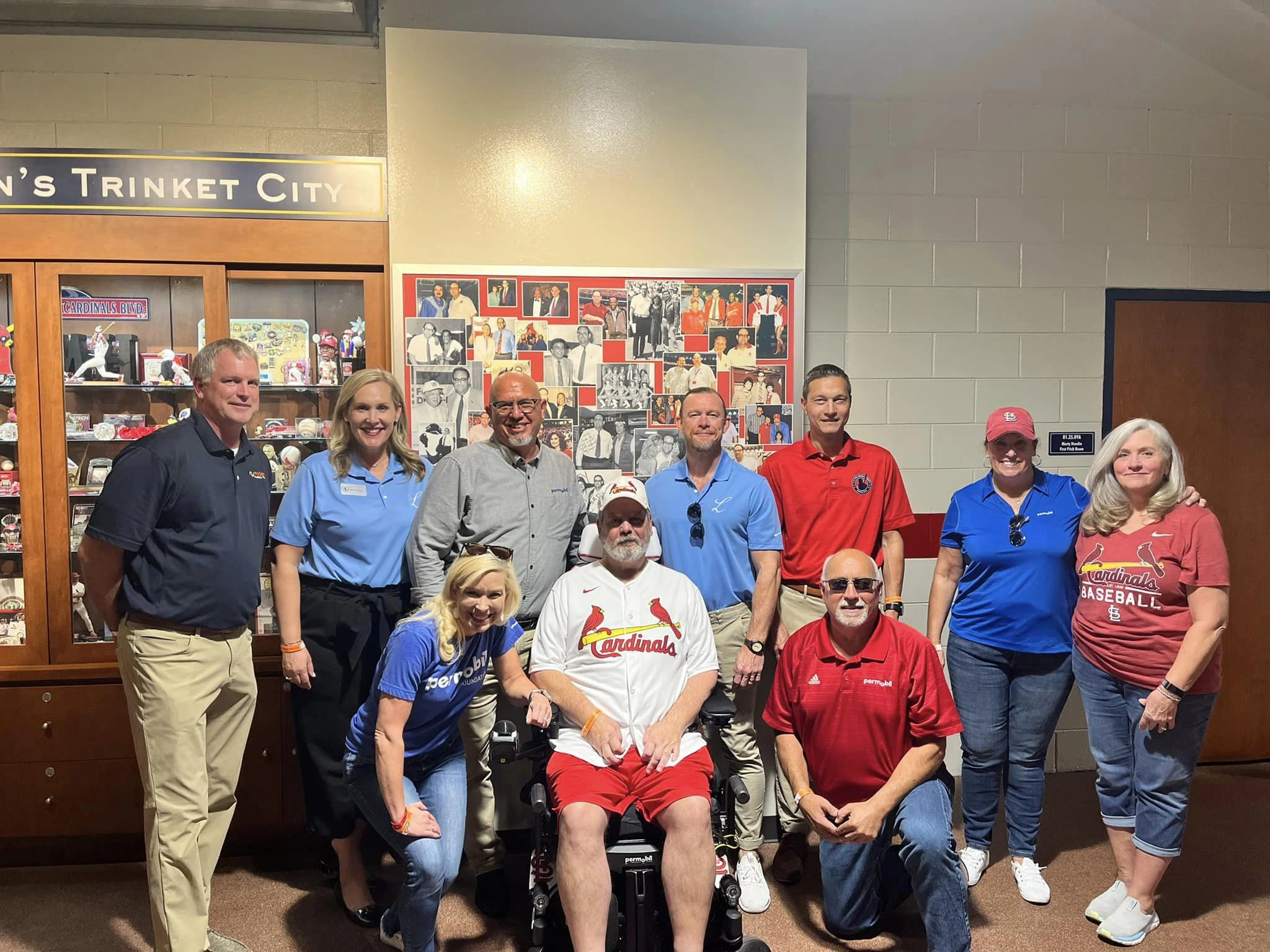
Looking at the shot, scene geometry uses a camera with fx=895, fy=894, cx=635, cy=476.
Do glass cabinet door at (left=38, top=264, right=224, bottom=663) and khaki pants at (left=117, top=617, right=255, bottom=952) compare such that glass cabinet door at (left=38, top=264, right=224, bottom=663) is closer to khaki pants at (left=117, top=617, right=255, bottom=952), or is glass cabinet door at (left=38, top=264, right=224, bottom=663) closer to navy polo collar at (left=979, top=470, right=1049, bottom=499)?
khaki pants at (left=117, top=617, right=255, bottom=952)

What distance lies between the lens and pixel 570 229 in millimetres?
3455

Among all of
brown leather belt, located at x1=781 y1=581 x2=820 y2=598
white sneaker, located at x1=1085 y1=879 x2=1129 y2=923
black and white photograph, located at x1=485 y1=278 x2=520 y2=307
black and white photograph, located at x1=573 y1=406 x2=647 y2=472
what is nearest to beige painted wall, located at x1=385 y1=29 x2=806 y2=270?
black and white photograph, located at x1=485 y1=278 x2=520 y2=307

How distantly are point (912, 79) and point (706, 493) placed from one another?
224 centimetres

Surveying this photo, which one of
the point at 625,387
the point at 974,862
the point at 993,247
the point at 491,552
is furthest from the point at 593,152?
the point at 974,862

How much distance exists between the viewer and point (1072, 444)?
4117mm

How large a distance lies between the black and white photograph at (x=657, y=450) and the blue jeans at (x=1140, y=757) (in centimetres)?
159

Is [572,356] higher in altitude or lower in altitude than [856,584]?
higher

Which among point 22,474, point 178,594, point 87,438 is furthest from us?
point 87,438

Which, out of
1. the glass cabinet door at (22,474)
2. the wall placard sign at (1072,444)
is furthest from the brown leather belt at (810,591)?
the glass cabinet door at (22,474)

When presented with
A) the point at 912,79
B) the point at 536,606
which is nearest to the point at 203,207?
the point at 536,606

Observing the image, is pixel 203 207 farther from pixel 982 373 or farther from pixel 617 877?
pixel 982 373

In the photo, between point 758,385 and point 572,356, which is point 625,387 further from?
point 758,385

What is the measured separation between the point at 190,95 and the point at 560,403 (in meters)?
1.96

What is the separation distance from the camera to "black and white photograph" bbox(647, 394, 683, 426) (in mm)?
3521
